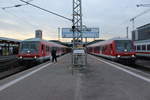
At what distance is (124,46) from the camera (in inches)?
974

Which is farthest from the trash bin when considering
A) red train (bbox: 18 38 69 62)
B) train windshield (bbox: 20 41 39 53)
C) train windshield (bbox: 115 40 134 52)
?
train windshield (bbox: 115 40 134 52)

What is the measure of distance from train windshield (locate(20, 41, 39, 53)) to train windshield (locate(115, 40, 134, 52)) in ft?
28.5

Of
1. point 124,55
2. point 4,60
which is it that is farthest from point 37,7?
point 4,60

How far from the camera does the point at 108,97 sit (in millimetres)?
7180

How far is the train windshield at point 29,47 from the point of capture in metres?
23.0

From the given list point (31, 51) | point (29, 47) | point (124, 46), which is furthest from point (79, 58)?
point (124, 46)

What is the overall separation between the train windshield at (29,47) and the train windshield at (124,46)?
8.68 m

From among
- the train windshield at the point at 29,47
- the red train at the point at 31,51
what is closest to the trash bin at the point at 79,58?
the red train at the point at 31,51

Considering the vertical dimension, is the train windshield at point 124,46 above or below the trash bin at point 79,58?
above

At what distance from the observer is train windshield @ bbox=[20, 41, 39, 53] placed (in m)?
23.0

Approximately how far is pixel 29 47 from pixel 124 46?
1011 cm

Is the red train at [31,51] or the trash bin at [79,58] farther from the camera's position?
the red train at [31,51]

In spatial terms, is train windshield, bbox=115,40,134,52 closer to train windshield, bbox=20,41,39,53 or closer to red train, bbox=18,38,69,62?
red train, bbox=18,38,69,62

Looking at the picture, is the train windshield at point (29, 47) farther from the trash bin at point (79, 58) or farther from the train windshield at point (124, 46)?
the train windshield at point (124, 46)
